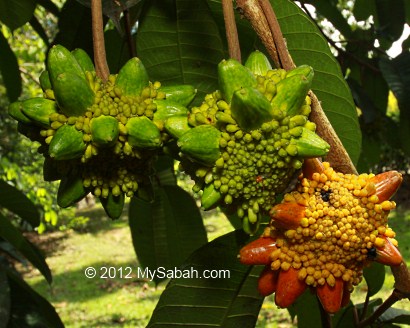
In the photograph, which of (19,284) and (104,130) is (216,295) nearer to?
(104,130)

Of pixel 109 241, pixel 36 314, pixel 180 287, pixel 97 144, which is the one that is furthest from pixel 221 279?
pixel 109 241

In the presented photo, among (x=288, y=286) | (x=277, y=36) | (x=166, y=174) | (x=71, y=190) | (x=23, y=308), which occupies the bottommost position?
(x=23, y=308)

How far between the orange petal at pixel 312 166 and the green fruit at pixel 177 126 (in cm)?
16

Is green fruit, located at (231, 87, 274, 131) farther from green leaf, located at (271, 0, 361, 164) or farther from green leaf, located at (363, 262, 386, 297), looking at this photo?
green leaf, located at (363, 262, 386, 297)

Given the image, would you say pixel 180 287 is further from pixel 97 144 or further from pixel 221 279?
pixel 97 144

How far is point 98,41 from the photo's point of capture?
806 mm

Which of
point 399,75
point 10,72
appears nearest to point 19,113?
point 10,72

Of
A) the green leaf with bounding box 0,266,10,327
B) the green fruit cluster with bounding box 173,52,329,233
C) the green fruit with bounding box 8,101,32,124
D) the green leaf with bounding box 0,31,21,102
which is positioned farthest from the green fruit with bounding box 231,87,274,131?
the green leaf with bounding box 0,31,21,102

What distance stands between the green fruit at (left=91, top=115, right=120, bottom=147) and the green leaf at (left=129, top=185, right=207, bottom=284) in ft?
3.04

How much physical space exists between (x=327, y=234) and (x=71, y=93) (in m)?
0.38

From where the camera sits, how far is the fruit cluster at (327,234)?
75 centimetres

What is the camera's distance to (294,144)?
2.34 ft

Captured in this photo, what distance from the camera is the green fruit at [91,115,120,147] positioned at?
0.74 metres

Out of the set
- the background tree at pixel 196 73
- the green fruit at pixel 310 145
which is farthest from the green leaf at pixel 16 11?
the green fruit at pixel 310 145
